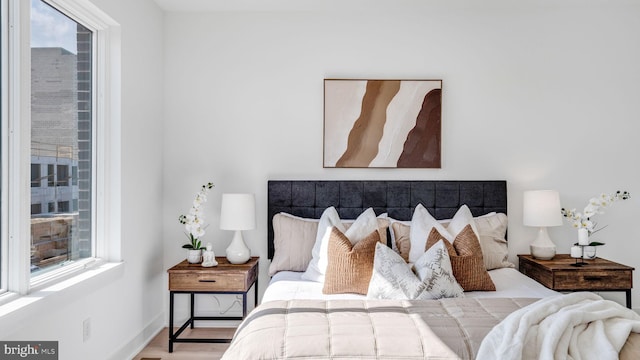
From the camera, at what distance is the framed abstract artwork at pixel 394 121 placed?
11.9 ft

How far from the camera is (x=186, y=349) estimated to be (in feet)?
10.5

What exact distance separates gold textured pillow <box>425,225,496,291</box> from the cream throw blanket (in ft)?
2.61

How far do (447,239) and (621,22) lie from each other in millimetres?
2514

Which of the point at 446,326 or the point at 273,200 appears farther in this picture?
the point at 273,200

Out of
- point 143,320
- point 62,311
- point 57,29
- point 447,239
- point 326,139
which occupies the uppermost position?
point 57,29

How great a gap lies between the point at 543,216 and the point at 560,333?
6.21 feet

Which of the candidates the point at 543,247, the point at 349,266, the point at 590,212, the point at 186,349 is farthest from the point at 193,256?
the point at 590,212

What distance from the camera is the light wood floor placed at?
121 inches

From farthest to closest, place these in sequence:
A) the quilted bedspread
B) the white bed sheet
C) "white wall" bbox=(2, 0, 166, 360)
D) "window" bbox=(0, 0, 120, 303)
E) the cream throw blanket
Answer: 1. the white bed sheet
2. "white wall" bbox=(2, 0, 166, 360)
3. "window" bbox=(0, 0, 120, 303)
4. the quilted bedspread
5. the cream throw blanket

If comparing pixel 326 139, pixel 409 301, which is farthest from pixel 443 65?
pixel 409 301

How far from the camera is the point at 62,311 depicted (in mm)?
2279

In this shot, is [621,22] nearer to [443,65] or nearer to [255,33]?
[443,65]

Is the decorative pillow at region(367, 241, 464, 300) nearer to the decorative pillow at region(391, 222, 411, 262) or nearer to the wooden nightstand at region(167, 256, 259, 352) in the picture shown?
the decorative pillow at region(391, 222, 411, 262)

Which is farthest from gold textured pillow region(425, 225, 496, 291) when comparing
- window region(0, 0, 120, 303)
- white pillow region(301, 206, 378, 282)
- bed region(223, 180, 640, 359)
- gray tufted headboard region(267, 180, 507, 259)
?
window region(0, 0, 120, 303)
